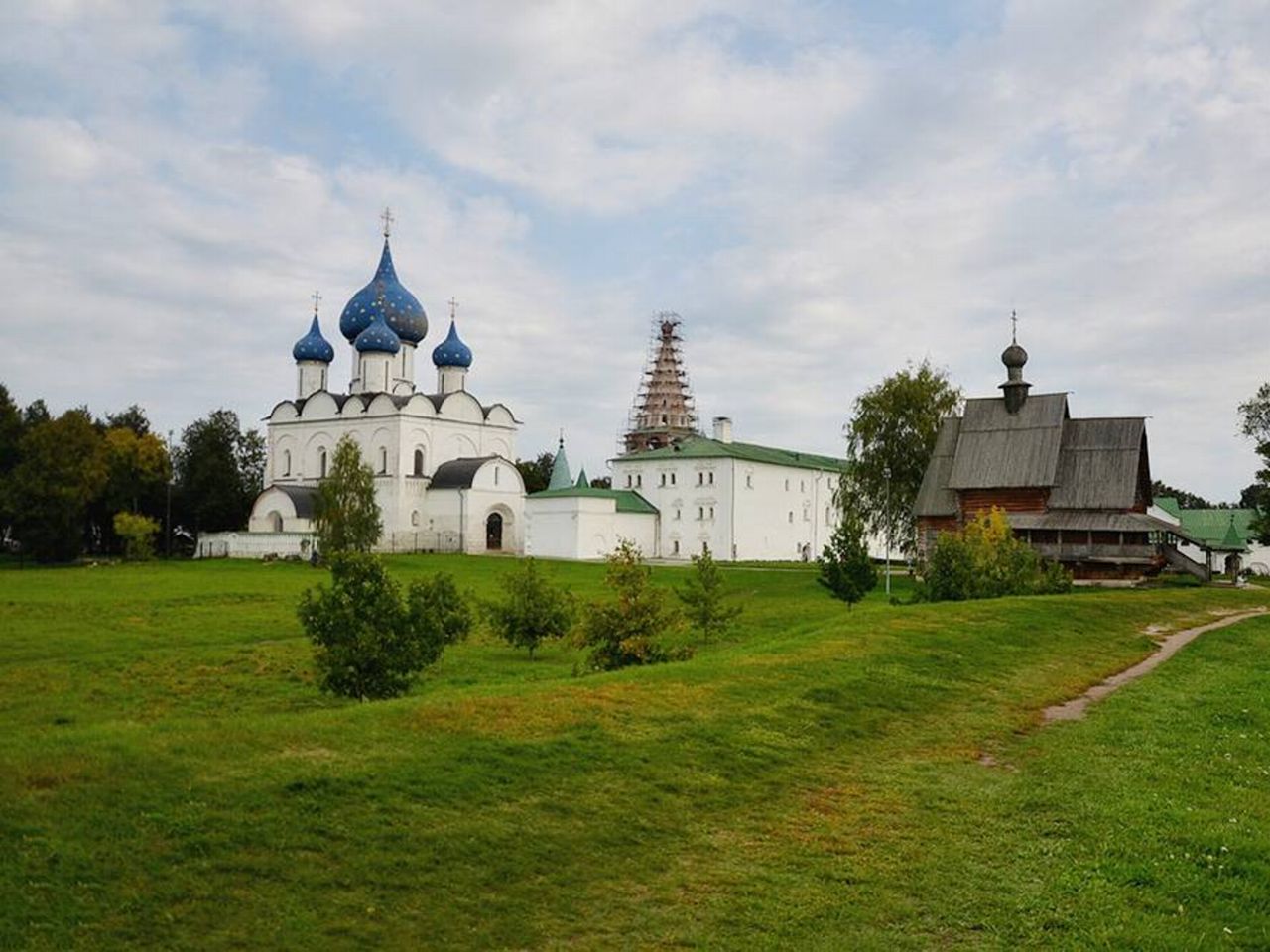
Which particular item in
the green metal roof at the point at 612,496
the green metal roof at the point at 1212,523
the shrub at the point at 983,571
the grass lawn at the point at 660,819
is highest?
the green metal roof at the point at 612,496

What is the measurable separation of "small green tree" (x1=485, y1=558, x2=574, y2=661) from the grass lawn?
25.6 feet

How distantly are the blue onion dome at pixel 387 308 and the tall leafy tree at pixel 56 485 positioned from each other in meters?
17.2

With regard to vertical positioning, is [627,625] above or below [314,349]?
below

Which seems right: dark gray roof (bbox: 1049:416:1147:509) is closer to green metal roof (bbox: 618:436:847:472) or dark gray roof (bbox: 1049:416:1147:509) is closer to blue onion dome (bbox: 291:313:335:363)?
green metal roof (bbox: 618:436:847:472)

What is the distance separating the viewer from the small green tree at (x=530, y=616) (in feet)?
69.4

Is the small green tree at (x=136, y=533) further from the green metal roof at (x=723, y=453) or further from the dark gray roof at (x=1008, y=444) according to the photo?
the dark gray roof at (x=1008, y=444)

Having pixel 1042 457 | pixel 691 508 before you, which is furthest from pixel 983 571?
pixel 691 508

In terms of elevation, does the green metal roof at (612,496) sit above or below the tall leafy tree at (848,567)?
above

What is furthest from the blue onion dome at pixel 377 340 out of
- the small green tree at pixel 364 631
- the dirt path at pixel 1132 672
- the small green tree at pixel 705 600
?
the small green tree at pixel 364 631

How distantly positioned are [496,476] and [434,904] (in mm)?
56466

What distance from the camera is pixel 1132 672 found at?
1630 cm

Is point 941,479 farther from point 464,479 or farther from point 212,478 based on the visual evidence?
point 212,478

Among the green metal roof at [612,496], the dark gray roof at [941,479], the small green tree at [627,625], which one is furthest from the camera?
the green metal roof at [612,496]

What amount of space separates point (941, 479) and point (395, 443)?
32.9m
